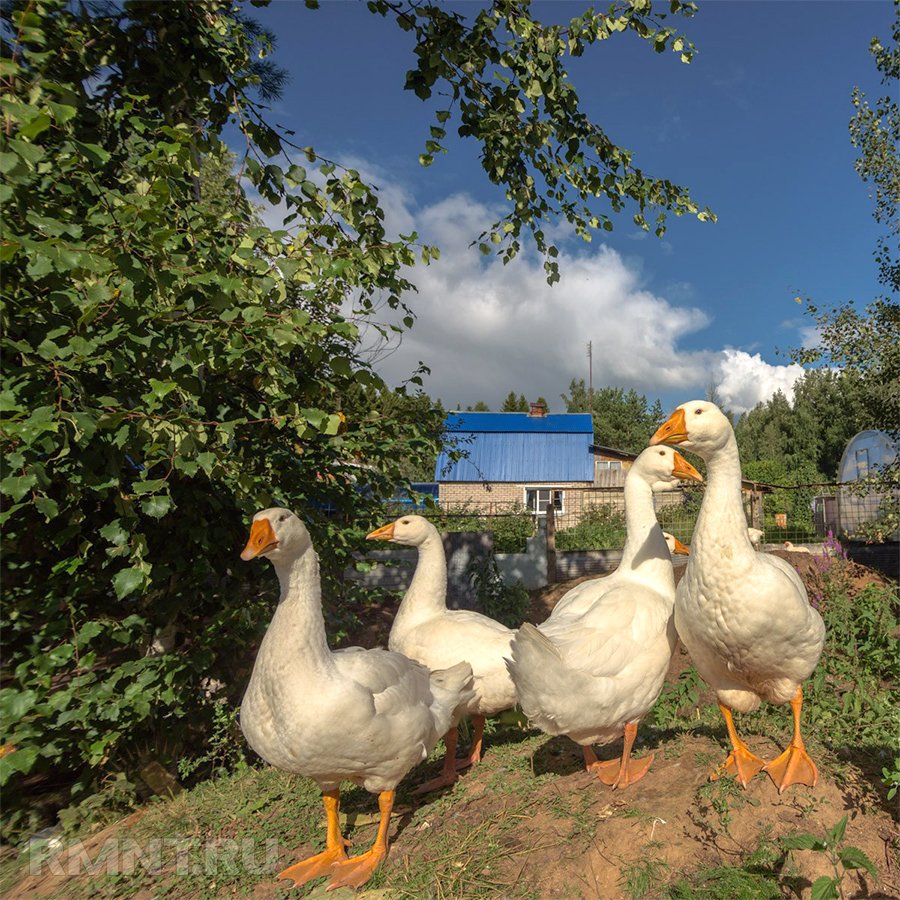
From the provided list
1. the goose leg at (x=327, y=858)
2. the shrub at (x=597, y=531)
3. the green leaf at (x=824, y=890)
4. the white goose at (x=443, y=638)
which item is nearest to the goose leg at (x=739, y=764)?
the green leaf at (x=824, y=890)

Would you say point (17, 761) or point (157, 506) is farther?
point (17, 761)

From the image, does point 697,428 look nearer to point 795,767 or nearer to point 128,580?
point 795,767

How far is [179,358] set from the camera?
261cm

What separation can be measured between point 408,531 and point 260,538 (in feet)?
6.60

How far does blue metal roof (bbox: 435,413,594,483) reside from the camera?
29516 mm

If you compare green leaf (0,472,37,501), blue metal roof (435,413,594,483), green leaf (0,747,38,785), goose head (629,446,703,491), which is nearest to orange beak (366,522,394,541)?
goose head (629,446,703,491)

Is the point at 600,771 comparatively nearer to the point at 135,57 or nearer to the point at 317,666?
the point at 317,666

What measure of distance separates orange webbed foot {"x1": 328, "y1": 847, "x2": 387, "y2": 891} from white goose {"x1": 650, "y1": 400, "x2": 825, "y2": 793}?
6.51 feet

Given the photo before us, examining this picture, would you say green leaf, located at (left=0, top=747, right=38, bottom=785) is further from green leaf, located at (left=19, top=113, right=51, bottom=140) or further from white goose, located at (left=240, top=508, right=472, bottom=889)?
green leaf, located at (left=19, top=113, right=51, bottom=140)

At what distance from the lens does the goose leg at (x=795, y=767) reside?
304cm

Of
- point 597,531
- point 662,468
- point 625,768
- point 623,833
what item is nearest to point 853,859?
point 623,833

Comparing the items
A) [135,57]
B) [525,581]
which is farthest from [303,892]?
[525,581]

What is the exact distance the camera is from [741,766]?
3168mm

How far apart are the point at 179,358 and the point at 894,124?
10.5 m
